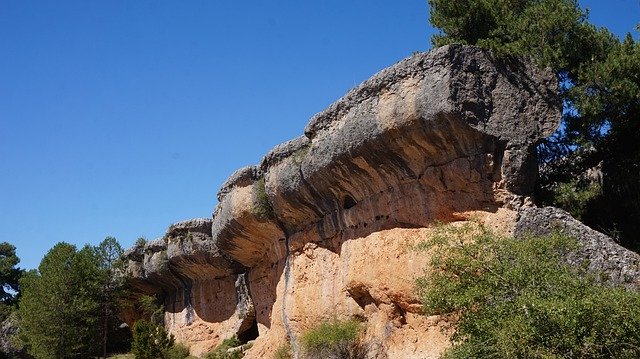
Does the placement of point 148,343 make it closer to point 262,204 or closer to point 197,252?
point 197,252

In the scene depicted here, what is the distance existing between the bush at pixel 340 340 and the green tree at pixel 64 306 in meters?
17.0

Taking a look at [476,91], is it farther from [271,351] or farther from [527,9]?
[271,351]

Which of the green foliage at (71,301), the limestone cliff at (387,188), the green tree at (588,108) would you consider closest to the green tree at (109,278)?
the green foliage at (71,301)

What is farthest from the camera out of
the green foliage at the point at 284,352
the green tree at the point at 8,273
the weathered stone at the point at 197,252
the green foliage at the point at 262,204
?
the green tree at the point at 8,273

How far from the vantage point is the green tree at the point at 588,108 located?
16141mm

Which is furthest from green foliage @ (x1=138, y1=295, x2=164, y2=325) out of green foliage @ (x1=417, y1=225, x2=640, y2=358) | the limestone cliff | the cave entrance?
green foliage @ (x1=417, y1=225, x2=640, y2=358)

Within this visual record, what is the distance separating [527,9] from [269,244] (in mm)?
12135

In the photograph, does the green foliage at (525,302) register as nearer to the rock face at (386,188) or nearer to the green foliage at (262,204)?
the rock face at (386,188)

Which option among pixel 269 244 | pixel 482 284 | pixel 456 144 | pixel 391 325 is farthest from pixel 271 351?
pixel 482 284

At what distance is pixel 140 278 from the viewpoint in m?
33.6

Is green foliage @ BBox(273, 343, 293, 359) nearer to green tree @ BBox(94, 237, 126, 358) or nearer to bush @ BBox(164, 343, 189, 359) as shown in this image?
bush @ BBox(164, 343, 189, 359)

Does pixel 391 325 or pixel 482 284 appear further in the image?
pixel 391 325

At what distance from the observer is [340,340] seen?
55.2 ft

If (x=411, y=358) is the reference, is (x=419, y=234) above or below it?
above
